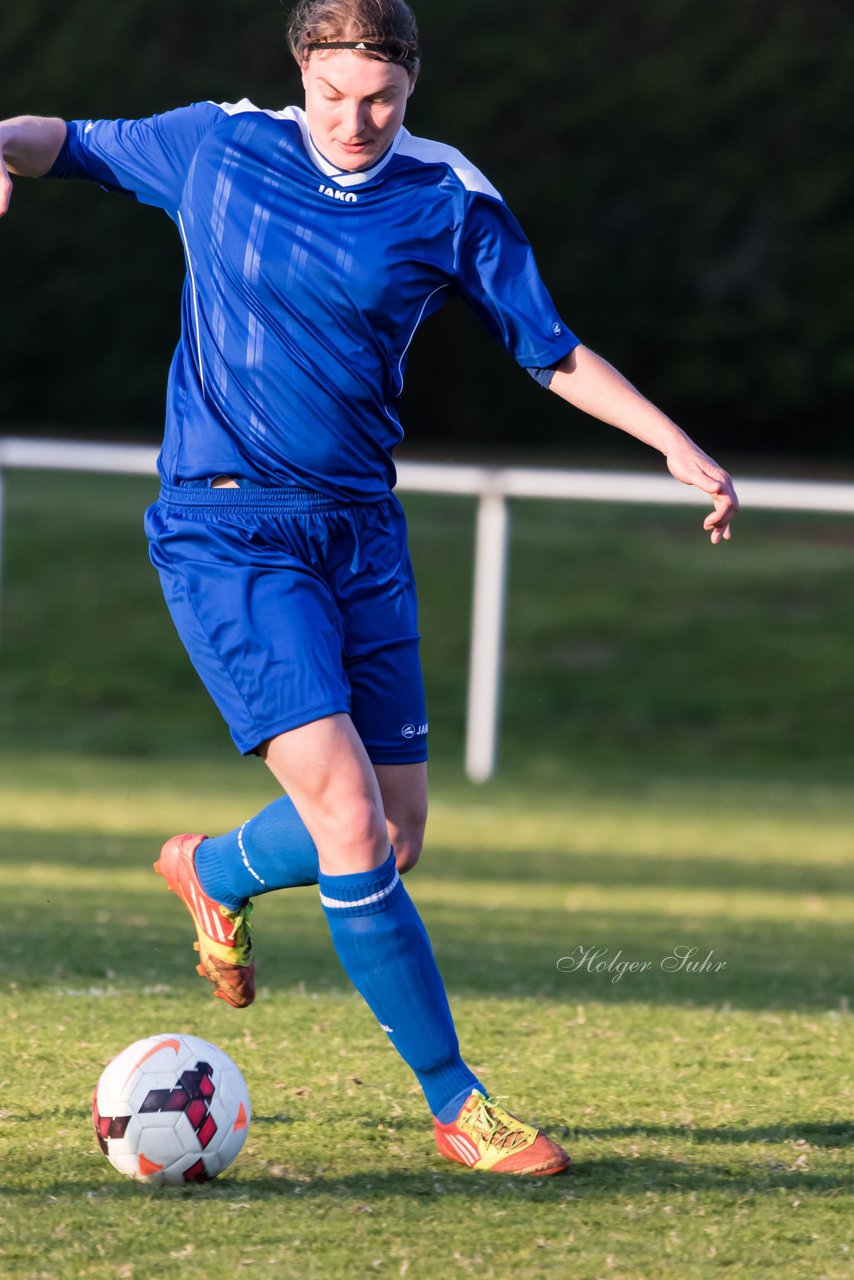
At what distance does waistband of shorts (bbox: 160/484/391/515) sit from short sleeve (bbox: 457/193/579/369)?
0.53m

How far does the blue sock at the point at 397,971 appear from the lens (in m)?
3.71

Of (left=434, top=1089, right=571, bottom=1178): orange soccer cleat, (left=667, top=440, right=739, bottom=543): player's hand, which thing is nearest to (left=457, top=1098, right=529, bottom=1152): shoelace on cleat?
(left=434, top=1089, right=571, bottom=1178): orange soccer cleat

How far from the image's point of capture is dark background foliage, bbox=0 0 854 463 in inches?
1222

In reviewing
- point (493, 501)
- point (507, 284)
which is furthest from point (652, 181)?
point (507, 284)

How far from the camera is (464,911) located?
24.6 feet

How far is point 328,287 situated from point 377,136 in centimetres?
32

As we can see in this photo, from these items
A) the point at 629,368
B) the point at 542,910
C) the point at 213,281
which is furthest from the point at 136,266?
the point at 213,281

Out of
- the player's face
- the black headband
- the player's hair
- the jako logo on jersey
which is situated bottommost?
the jako logo on jersey

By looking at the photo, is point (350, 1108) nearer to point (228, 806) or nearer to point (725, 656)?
point (228, 806)

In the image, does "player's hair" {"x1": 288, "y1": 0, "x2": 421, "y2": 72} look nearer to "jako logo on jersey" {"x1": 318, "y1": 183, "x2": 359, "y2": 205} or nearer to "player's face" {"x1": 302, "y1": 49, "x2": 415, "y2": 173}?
"player's face" {"x1": 302, "y1": 49, "x2": 415, "y2": 173}

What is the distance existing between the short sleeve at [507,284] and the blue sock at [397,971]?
1.14m

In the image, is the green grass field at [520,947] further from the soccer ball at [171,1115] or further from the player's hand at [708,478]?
the player's hand at [708,478]

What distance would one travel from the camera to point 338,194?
3920 millimetres

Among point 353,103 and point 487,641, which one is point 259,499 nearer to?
point 353,103
